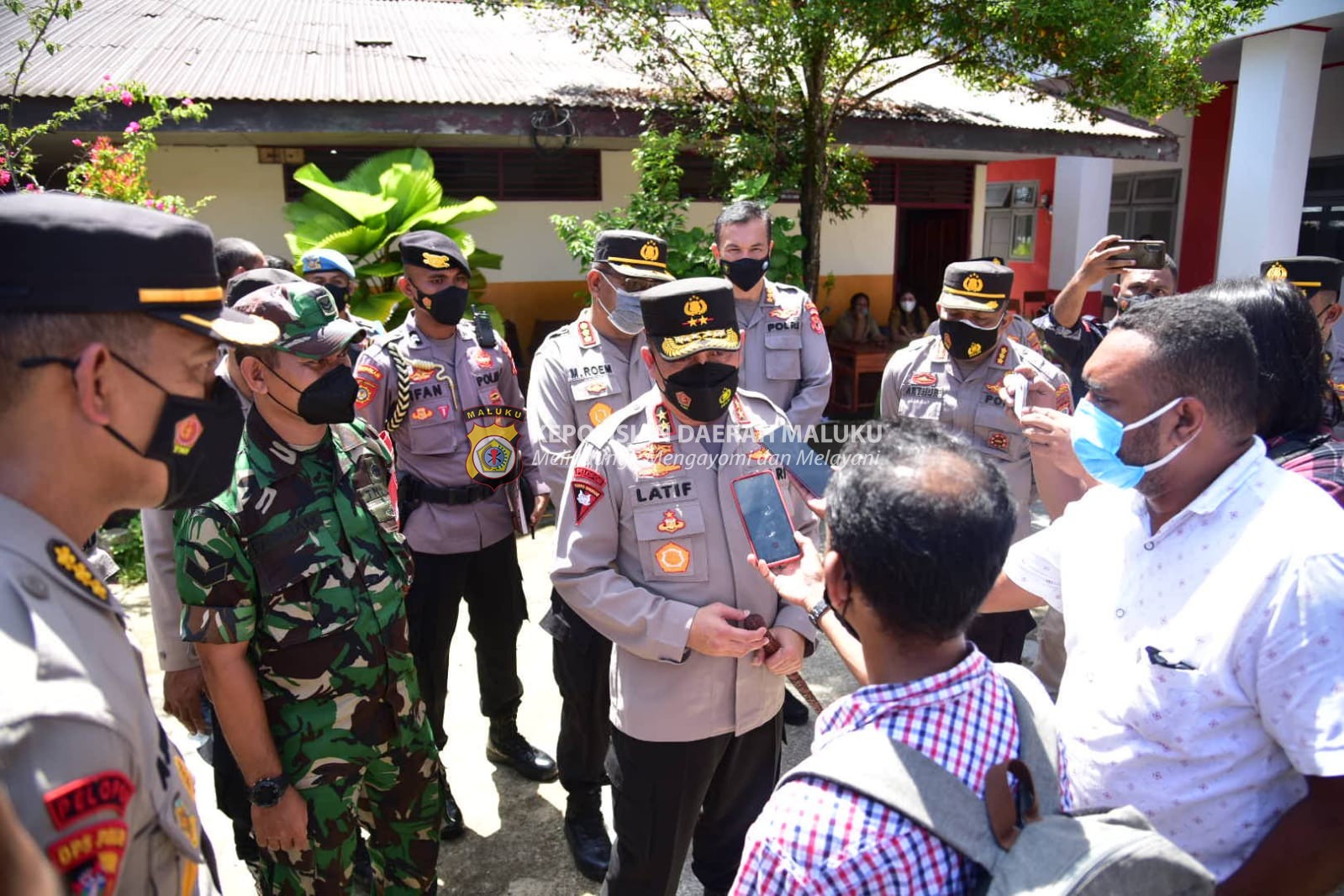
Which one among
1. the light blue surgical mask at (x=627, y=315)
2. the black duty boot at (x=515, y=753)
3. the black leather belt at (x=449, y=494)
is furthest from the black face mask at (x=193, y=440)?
the black duty boot at (x=515, y=753)

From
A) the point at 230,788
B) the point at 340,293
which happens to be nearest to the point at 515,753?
the point at 230,788

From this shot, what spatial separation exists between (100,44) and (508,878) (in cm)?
829

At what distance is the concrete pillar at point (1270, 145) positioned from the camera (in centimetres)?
903

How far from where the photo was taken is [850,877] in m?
1.08

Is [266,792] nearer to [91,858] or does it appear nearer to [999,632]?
[91,858]

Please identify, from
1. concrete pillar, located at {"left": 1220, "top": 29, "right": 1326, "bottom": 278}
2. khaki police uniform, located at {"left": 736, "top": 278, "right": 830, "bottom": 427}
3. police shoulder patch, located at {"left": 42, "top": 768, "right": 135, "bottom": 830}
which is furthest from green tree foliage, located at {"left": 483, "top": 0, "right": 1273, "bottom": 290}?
police shoulder patch, located at {"left": 42, "top": 768, "right": 135, "bottom": 830}

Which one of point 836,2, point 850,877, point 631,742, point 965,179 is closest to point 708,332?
point 631,742

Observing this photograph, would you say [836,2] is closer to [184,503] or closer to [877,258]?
[877,258]

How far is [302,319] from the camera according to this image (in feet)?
7.37

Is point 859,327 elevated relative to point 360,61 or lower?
lower

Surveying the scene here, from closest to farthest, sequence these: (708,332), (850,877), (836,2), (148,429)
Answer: (850,877) < (148,429) < (708,332) < (836,2)

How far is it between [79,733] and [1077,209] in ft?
44.9

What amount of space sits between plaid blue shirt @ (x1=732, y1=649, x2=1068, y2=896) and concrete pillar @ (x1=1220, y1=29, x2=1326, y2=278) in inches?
408

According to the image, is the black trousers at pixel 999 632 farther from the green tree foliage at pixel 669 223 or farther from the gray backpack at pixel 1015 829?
the green tree foliage at pixel 669 223
